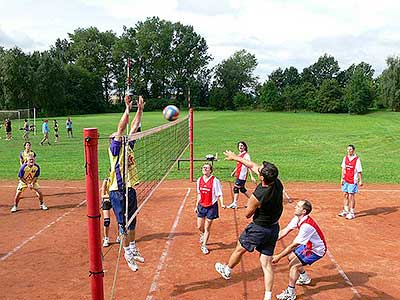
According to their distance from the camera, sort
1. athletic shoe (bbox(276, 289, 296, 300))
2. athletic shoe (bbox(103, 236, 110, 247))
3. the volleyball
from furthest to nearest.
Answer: the volleyball → athletic shoe (bbox(103, 236, 110, 247)) → athletic shoe (bbox(276, 289, 296, 300))

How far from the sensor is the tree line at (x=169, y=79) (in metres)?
78.6

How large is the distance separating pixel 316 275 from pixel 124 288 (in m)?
3.41

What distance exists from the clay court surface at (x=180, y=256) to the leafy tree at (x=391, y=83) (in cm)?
6254

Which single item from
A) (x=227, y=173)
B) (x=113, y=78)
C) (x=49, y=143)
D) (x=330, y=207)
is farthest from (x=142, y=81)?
(x=330, y=207)

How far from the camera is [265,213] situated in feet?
20.2

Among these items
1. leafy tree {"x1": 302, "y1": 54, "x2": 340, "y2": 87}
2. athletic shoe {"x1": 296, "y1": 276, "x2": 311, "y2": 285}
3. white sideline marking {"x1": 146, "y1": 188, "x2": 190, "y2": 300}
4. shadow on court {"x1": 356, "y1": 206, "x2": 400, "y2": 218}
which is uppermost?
leafy tree {"x1": 302, "y1": 54, "x2": 340, "y2": 87}

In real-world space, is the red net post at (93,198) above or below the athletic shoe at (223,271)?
above

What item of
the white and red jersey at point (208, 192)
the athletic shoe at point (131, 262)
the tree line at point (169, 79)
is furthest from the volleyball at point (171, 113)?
the tree line at point (169, 79)

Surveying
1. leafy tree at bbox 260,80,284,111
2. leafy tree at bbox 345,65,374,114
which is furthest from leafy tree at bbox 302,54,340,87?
leafy tree at bbox 345,65,374,114

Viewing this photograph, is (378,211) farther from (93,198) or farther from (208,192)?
(93,198)

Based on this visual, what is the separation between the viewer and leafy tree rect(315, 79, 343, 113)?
267 feet

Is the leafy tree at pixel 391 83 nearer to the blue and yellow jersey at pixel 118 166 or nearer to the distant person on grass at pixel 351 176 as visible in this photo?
the distant person on grass at pixel 351 176

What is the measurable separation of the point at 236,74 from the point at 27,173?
90.0m

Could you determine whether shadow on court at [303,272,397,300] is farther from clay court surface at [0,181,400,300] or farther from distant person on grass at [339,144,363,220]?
distant person on grass at [339,144,363,220]
